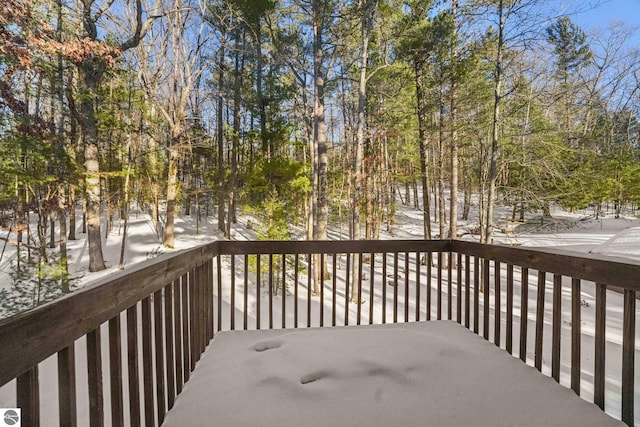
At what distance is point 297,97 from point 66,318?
961cm

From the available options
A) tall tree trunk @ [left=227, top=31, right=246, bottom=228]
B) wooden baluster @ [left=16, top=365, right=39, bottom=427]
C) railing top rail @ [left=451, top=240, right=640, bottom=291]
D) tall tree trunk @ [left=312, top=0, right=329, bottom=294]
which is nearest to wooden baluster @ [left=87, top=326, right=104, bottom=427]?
wooden baluster @ [left=16, top=365, right=39, bottom=427]

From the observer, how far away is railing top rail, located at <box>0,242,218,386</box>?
2.01ft

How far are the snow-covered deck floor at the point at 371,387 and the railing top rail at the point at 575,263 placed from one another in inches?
21.3

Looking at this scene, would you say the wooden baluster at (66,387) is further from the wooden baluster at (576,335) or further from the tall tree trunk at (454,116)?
the tall tree trunk at (454,116)

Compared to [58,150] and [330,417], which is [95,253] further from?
[330,417]

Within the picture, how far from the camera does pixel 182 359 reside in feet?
5.45

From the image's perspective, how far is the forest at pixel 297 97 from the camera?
6203 millimetres

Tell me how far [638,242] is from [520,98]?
400cm

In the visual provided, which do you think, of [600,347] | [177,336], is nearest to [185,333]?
[177,336]

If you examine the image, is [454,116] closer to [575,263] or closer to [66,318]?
[575,263]

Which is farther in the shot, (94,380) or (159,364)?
(159,364)

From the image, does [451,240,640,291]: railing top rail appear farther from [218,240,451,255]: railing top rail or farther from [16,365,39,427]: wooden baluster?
[16,365,39,427]: wooden baluster

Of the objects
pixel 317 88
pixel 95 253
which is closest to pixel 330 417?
pixel 317 88

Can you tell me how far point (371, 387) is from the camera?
140 centimetres
